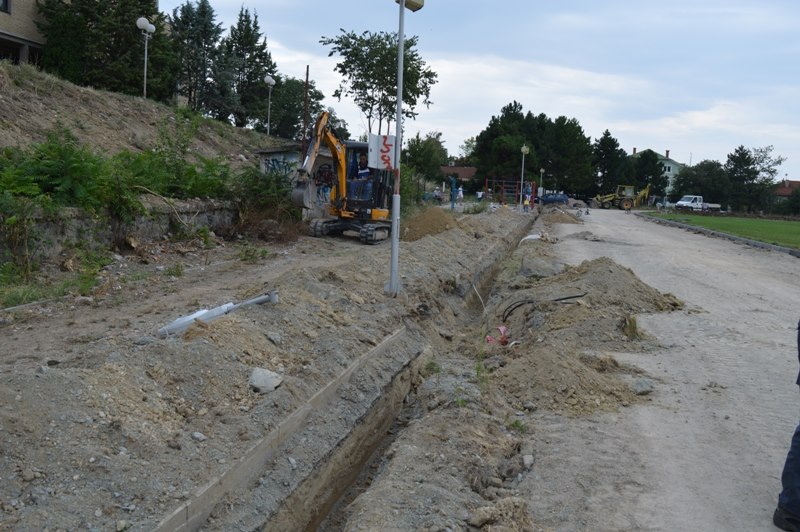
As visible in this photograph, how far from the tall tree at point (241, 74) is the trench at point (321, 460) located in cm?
3184

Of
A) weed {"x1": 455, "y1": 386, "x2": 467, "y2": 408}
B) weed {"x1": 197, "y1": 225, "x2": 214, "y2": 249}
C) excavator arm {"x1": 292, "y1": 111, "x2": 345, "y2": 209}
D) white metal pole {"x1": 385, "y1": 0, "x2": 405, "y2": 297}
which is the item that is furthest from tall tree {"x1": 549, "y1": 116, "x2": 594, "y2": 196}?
weed {"x1": 455, "y1": 386, "x2": 467, "y2": 408}

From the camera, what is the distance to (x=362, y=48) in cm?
3034

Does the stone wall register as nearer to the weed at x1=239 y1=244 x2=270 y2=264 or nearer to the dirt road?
the weed at x1=239 y1=244 x2=270 y2=264

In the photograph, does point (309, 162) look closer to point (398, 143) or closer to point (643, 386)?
point (398, 143)

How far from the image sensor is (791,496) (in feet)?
14.8

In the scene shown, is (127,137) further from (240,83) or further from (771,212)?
(771,212)

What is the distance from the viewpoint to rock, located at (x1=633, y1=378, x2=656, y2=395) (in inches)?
291

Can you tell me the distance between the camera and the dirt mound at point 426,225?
73.0 ft

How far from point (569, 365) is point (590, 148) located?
75318mm

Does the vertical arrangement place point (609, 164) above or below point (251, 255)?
above

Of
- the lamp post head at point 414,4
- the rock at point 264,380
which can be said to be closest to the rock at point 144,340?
the rock at point 264,380

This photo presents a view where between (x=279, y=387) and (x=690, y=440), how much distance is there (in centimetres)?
365

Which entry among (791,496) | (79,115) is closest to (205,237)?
(79,115)

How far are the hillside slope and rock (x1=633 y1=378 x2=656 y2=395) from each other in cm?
1165
